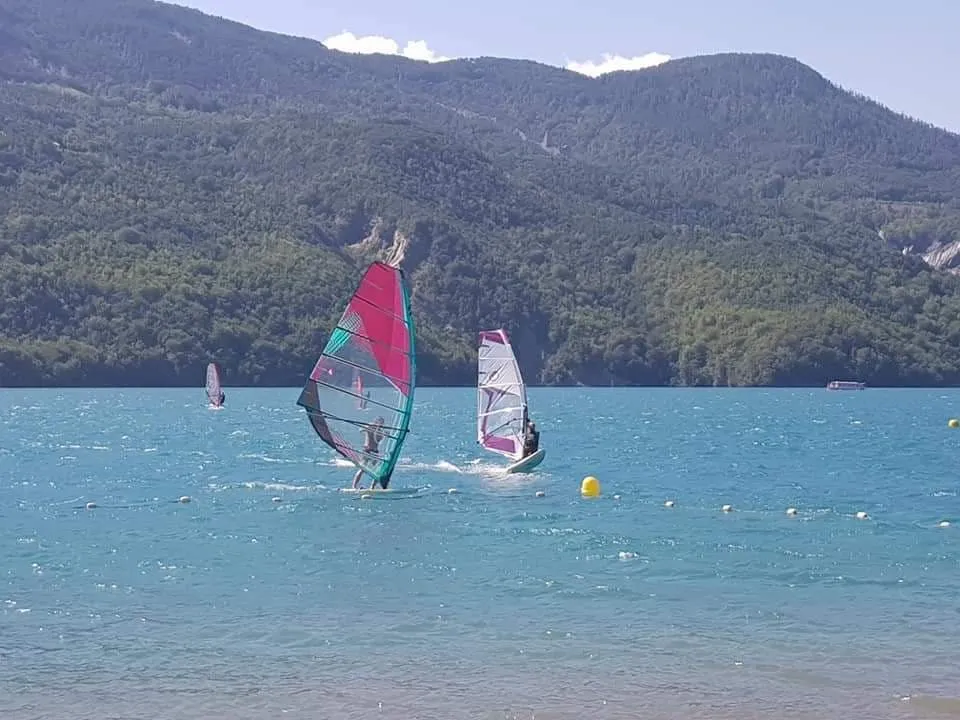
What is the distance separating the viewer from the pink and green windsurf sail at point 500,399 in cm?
4231

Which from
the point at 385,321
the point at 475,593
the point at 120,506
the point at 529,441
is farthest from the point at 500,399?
the point at 475,593

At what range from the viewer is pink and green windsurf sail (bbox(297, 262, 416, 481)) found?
101 ft

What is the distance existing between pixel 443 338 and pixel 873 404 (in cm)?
5715

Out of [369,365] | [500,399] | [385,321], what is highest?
[385,321]

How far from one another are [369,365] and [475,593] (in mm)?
10215

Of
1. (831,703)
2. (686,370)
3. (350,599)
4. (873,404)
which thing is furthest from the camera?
(686,370)

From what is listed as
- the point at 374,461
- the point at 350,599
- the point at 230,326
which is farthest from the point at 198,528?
the point at 230,326

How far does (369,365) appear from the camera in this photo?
102 ft

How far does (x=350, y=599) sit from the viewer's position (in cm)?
2105

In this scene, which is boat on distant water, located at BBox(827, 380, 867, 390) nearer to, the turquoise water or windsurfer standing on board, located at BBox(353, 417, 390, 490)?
the turquoise water

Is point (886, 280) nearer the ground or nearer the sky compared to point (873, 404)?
nearer the sky

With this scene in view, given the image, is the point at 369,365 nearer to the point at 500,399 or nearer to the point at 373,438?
the point at 373,438

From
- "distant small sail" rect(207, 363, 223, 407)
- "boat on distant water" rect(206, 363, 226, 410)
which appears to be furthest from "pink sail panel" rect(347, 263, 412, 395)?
"boat on distant water" rect(206, 363, 226, 410)

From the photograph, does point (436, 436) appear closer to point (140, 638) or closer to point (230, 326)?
point (140, 638)
